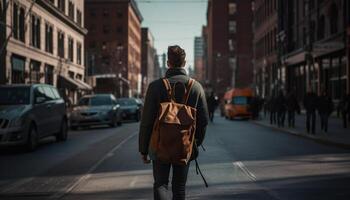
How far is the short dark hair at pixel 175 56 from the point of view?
541cm

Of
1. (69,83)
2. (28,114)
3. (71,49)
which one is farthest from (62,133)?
(71,49)

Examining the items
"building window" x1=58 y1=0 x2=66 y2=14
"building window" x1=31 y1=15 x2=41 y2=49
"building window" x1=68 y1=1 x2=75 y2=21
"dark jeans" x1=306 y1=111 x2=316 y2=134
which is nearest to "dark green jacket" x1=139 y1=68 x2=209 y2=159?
"dark jeans" x1=306 y1=111 x2=316 y2=134

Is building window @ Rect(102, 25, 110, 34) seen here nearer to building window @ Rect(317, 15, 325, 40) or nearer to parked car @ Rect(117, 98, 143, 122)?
building window @ Rect(317, 15, 325, 40)

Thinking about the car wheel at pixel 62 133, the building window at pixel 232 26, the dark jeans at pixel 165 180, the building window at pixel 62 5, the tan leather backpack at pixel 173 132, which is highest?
the building window at pixel 232 26

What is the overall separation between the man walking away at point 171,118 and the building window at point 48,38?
45.4 meters

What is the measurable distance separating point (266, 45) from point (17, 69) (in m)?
36.6

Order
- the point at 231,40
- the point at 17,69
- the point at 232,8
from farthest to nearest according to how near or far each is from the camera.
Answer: the point at 231,40, the point at 232,8, the point at 17,69

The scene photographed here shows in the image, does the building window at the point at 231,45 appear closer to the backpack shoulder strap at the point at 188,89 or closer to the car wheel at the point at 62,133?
the car wheel at the point at 62,133

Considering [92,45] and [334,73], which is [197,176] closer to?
[334,73]

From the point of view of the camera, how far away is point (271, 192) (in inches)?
357

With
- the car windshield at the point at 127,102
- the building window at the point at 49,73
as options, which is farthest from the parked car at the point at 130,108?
the building window at the point at 49,73

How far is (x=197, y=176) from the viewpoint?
1109 cm

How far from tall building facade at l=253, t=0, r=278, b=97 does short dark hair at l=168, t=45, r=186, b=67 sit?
5141 cm

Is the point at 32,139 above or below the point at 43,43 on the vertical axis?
below
